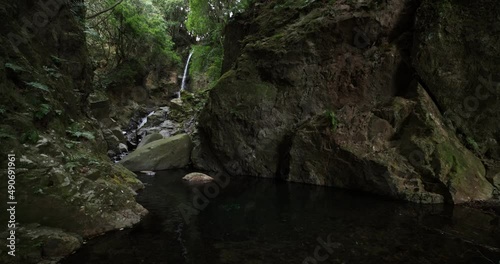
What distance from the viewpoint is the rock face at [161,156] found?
1154 centimetres

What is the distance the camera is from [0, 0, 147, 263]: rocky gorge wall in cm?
473

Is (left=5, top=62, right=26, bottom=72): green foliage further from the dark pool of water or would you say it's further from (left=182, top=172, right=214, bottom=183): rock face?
(left=182, top=172, right=214, bottom=183): rock face

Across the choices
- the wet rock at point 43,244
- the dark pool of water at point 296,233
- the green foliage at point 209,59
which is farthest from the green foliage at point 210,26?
the wet rock at point 43,244

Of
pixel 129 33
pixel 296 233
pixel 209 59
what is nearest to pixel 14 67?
pixel 296 233

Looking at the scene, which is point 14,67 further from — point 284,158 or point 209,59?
point 209,59

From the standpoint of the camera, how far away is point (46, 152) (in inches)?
222

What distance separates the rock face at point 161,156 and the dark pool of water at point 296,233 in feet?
9.72

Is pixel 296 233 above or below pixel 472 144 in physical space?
below

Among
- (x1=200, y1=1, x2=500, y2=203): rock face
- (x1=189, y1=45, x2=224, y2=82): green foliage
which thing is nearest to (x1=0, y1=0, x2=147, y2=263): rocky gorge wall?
(x1=200, y1=1, x2=500, y2=203): rock face

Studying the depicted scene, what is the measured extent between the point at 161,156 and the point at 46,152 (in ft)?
21.5

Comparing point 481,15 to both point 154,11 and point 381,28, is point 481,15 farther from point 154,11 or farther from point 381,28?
point 154,11

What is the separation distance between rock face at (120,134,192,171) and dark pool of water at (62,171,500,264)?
2962 millimetres

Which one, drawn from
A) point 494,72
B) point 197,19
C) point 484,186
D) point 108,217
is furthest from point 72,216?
point 197,19

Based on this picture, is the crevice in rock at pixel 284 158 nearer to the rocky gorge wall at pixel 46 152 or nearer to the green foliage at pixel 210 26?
the rocky gorge wall at pixel 46 152
